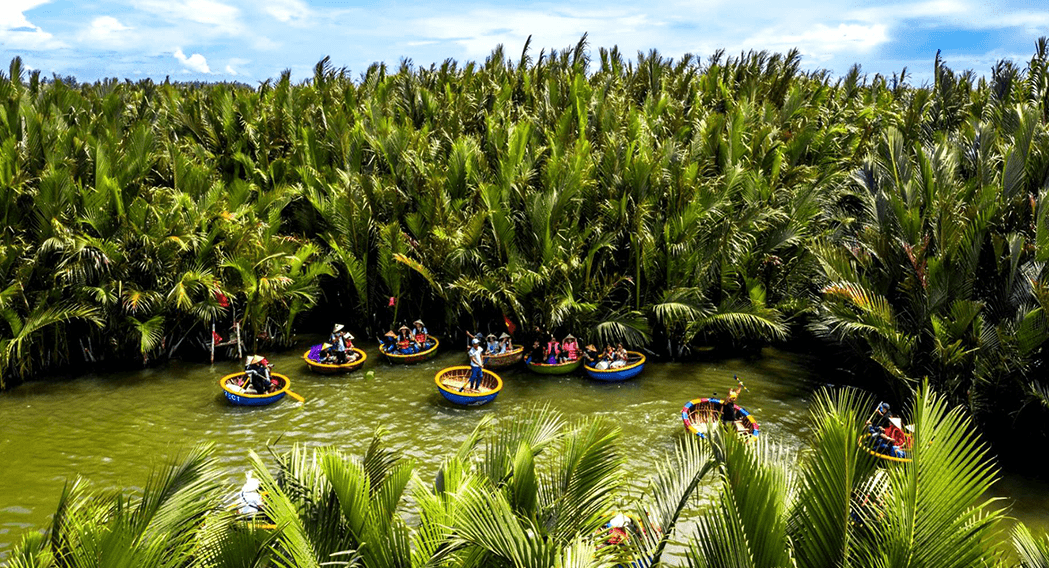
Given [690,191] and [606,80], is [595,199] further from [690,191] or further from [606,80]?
[606,80]

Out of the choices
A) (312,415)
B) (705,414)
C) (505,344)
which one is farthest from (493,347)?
(705,414)

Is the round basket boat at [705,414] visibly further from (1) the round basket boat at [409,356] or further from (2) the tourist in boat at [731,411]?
(1) the round basket boat at [409,356]

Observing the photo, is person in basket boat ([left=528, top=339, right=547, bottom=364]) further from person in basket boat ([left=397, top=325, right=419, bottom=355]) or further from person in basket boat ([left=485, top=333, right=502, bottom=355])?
person in basket boat ([left=397, top=325, right=419, bottom=355])

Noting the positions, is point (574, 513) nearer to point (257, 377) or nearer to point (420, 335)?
point (257, 377)

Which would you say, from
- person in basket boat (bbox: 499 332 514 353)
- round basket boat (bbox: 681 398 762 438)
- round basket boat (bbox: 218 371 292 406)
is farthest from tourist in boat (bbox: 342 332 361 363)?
round basket boat (bbox: 681 398 762 438)

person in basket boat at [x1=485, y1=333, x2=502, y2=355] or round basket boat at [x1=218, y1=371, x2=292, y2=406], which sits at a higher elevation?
person in basket boat at [x1=485, y1=333, x2=502, y2=355]
